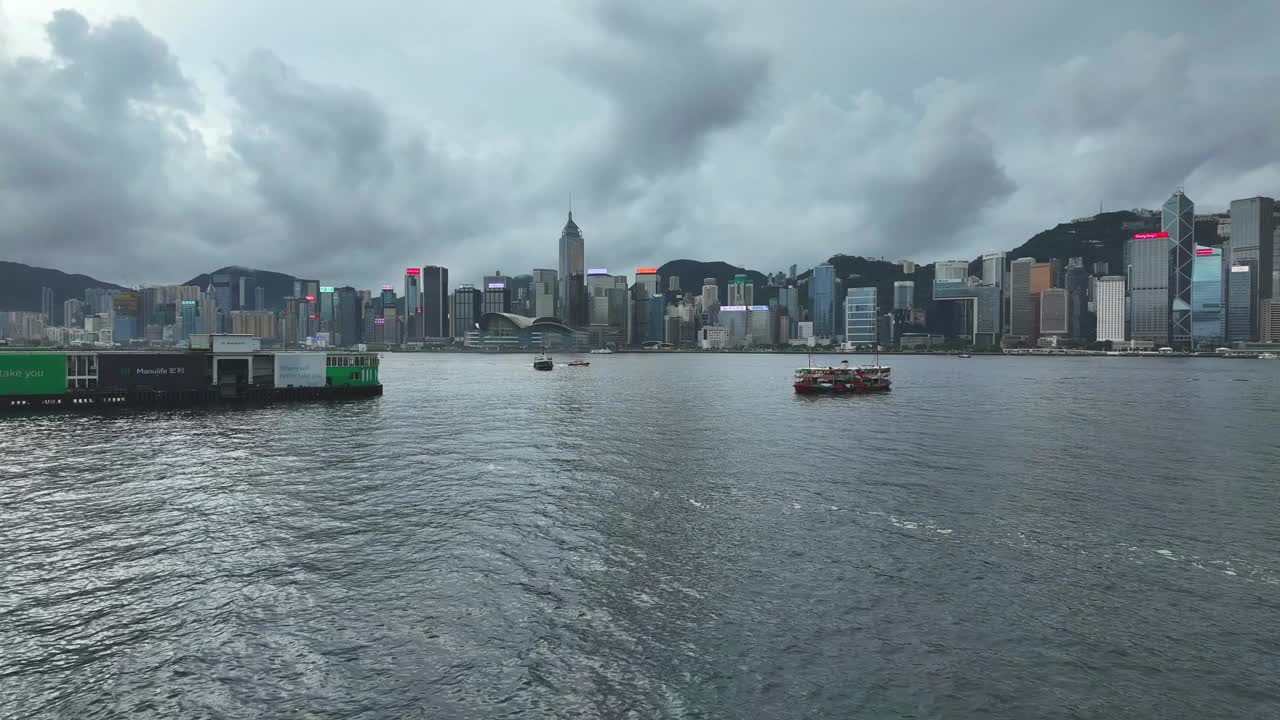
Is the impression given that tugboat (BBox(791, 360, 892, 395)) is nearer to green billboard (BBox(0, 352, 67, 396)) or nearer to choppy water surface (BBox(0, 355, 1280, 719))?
choppy water surface (BBox(0, 355, 1280, 719))

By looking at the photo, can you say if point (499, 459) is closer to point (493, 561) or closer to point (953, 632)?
point (493, 561)

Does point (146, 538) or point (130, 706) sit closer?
point (130, 706)

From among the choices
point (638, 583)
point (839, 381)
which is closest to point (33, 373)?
point (638, 583)

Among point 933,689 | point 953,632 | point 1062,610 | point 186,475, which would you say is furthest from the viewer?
point 186,475

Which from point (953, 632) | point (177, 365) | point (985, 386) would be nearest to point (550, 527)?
point (953, 632)

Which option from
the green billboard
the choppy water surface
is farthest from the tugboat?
the green billboard

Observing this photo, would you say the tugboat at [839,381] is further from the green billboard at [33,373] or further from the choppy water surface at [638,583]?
the green billboard at [33,373]

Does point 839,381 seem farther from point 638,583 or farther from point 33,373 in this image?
point 33,373

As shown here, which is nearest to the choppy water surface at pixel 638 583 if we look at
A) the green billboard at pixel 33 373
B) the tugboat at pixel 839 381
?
the green billboard at pixel 33 373
